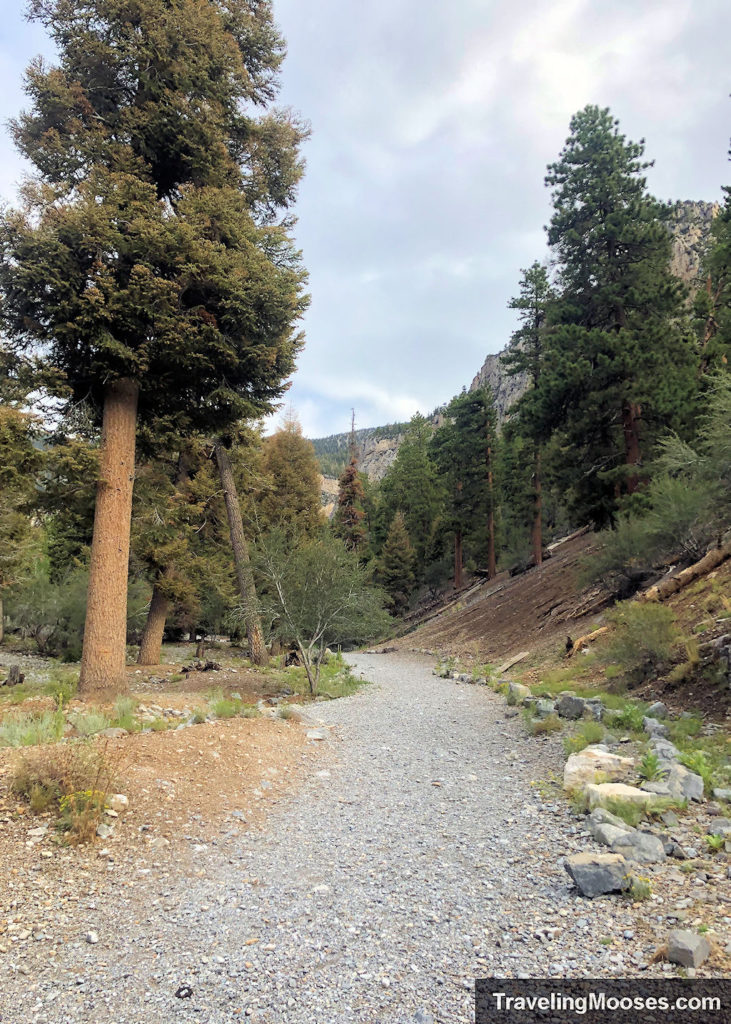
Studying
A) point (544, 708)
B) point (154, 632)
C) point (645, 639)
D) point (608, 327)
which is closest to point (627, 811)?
point (544, 708)

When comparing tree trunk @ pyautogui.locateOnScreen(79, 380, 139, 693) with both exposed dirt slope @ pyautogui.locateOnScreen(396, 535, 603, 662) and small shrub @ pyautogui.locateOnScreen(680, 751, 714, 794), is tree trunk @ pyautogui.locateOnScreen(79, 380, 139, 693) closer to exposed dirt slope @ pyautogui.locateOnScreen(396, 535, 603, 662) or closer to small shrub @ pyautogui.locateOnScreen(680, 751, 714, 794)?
small shrub @ pyautogui.locateOnScreen(680, 751, 714, 794)

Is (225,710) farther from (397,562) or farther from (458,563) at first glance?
A: (397,562)

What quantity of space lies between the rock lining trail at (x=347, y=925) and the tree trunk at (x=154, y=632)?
545 inches

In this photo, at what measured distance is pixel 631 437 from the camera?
17203 mm

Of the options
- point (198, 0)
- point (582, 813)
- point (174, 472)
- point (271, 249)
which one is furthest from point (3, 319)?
point (582, 813)

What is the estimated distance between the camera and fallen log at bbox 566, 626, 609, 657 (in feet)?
43.2

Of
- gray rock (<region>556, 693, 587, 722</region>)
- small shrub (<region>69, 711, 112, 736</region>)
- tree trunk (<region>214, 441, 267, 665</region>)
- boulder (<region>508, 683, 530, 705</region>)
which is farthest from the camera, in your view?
tree trunk (<region>214, 441, 267, 665</region>)

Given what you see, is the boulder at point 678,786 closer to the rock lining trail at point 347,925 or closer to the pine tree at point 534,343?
the rock lining trail at point 347,925

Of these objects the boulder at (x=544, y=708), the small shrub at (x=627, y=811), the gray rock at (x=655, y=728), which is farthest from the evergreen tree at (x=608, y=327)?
the small shrub at (x=627, y=811)

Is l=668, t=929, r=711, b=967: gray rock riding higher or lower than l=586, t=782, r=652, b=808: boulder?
higher

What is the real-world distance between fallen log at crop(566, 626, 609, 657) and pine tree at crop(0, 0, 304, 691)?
9914 millimetres

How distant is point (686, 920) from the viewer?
293 cm

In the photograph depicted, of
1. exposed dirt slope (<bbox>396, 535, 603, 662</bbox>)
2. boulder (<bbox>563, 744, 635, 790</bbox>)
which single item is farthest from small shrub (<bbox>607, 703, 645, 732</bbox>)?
exposed dirt slope (<bbox>396, 535, 603, 662</bbox>)

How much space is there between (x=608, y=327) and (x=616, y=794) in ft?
59.8
